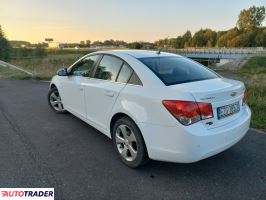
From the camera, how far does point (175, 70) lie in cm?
363

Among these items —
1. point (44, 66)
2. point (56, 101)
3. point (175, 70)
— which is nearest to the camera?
point (175, 70)

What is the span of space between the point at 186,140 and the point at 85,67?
2659 millimetres

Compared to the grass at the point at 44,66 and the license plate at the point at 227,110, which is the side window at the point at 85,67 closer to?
the license plate at the point at 227,110

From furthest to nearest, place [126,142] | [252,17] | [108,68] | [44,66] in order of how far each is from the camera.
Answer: [252,17] → [44,66] → [108,68] → [126,142]

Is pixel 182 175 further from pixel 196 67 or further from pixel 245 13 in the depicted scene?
pixel 245 13

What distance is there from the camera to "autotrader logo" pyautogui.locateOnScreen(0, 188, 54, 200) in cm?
289

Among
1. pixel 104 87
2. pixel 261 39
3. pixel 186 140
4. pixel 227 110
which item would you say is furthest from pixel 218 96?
pixel 261 39

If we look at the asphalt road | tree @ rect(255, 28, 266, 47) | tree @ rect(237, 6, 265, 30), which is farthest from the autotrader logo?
tree @ rect(237, 6, 265, 30)

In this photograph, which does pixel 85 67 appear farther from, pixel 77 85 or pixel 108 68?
pixel 108 68

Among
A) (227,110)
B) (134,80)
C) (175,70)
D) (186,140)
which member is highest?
(175,70)

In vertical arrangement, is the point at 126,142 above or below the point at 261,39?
below

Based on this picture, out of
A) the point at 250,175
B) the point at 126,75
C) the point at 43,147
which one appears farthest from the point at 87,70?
the point at 250,175

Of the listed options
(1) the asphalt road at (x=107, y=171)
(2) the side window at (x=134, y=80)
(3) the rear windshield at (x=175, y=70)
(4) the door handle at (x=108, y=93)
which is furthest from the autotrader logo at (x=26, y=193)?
(3) the rear windshield at (x=175, y=70)

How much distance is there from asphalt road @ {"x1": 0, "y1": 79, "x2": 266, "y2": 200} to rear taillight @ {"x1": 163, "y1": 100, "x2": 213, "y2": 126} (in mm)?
→ 871
